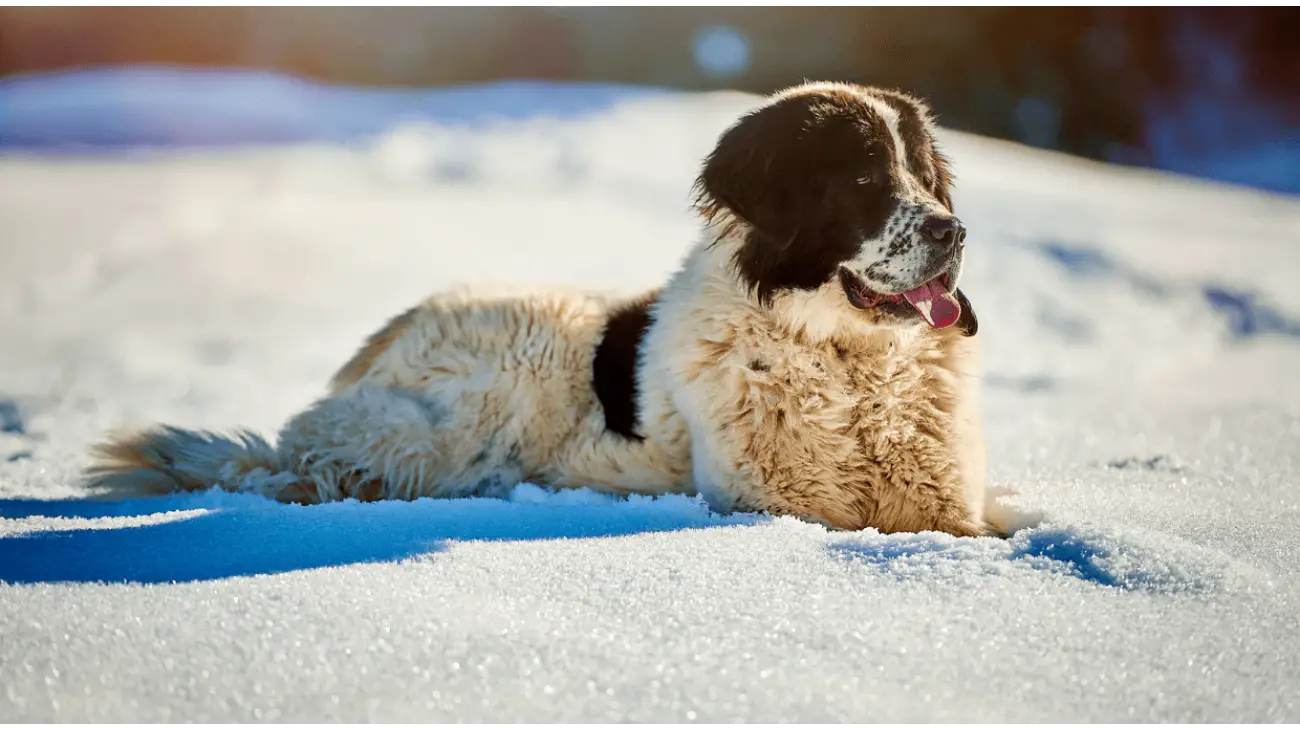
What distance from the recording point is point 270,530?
2738mm

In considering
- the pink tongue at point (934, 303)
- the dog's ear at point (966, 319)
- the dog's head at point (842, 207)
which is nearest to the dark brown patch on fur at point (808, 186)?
the dog's head at point (842, 207)

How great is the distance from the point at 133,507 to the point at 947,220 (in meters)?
2.83

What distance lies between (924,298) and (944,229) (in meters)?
0.24

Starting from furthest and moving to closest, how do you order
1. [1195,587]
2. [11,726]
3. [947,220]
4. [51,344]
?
[51,344] → [947,220] → [1195,587] → [11,726]

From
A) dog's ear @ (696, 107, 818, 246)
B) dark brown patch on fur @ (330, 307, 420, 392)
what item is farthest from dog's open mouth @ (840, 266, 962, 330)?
dark brown patch on fur @ (330, 307, 420, 392)

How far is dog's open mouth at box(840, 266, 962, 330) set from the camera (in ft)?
10.3

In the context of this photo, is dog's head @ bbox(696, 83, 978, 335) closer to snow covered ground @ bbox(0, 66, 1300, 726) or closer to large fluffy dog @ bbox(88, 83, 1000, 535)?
large fluffy dog @ bbox(88, 83, 1000, 535)

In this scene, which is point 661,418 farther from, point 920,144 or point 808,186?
point 920,144

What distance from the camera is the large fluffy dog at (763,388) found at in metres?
3.17

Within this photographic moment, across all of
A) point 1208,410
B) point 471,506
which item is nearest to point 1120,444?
point 1208,410

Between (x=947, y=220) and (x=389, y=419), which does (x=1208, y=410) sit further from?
(x=389, y=419)

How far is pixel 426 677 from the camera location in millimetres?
1700

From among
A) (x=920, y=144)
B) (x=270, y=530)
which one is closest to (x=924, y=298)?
(x=920, y=144)

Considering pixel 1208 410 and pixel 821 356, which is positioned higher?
pixel 821 356
